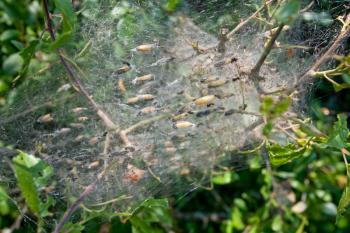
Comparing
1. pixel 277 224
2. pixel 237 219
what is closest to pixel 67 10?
pixel 277 224

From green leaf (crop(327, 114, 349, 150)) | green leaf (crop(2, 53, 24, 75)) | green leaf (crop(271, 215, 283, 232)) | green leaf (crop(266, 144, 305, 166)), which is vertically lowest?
green leaf (crop(271, 215, 283, 232))

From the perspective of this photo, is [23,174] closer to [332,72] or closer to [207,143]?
[207,143]

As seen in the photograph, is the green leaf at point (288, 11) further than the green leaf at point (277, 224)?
No

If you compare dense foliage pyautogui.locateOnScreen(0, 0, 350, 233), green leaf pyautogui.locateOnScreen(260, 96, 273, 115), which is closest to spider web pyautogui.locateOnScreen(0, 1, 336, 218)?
dense foliage pyautogui.locateOnScreen(0, 0, 350, 233)

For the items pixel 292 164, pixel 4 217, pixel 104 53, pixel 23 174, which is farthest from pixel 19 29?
pixel 292 164

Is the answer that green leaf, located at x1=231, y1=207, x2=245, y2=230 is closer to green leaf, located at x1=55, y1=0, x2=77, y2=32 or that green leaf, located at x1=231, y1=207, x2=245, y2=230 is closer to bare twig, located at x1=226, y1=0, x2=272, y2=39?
bare twig, located at x1=226, y1=0, x2=272, y2=39

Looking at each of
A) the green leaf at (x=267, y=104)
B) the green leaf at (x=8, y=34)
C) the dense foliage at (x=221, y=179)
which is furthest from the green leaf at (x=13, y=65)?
the green leaf at (x=267, y=104)

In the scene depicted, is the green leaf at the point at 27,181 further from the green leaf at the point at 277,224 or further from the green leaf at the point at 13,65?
the green leaf at the point at 277,224
